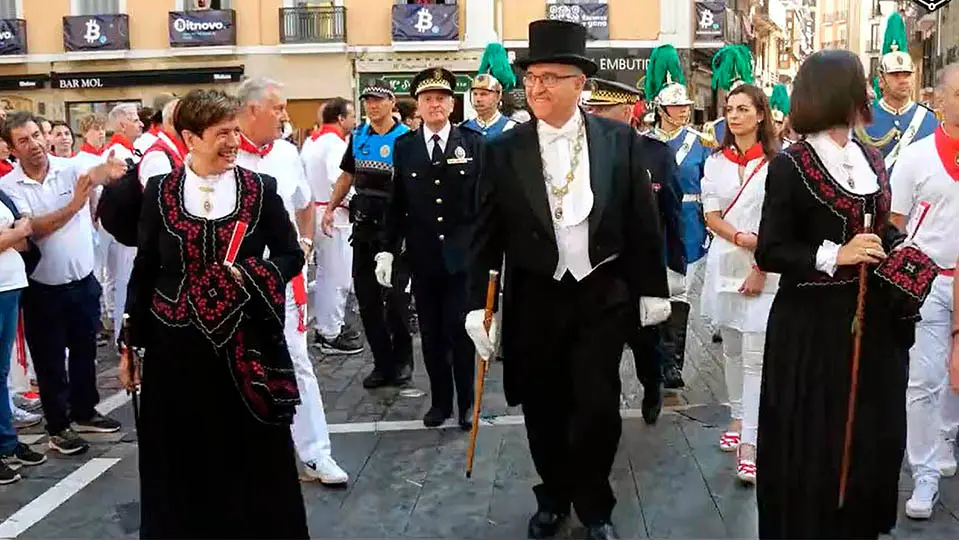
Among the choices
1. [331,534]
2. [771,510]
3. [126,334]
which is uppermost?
[126,334]

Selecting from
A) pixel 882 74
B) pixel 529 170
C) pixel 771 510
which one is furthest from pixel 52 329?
pixel 882 74

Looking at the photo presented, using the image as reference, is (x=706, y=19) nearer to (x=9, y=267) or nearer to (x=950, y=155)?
(x=950, y=155)

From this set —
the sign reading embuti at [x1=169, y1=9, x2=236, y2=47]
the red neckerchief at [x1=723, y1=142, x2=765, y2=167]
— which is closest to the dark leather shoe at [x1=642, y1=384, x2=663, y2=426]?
the red neckerchief at [x1=723, y1=142, x2=765, y2=167]

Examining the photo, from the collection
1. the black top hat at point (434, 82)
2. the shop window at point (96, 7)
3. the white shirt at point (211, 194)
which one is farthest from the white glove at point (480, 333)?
the shop window at point (96, 7)

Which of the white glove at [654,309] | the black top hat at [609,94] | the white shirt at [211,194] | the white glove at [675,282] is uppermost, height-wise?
the black top hat at [609,94]

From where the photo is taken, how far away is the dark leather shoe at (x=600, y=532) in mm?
4602

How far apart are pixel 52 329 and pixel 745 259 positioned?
4.02 meters

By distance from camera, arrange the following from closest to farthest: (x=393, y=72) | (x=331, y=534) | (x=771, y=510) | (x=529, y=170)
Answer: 1. (x=771, y=510)
2. (x=529, y=170)
3. (x=331, y=534)
4. (x=393, y=72)

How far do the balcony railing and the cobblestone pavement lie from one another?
71.7 ft

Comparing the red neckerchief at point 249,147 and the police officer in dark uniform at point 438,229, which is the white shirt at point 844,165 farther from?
the police officer in dark uniform at point 438,229

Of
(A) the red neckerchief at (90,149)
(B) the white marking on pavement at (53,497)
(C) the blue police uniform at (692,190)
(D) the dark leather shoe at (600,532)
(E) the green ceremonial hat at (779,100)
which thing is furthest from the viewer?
(E) the green ceremonial hat at (779,100)

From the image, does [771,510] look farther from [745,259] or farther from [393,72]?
[393,72]

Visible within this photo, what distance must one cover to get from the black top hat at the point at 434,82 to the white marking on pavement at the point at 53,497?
2900 mm

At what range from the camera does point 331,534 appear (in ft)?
16.3
